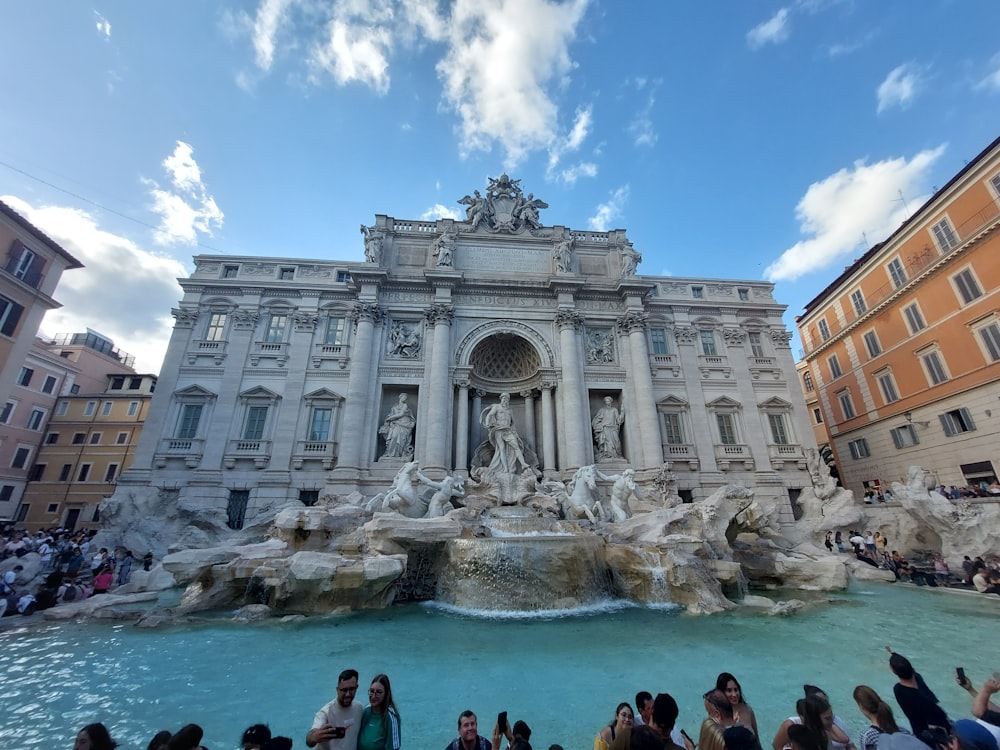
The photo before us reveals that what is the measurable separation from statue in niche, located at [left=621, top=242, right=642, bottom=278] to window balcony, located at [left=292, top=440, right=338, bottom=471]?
16321 millimetres

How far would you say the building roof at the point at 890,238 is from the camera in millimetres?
16977

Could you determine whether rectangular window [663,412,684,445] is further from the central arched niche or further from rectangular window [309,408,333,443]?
rectangular window [309,408,333,443]

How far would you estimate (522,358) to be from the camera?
2159 centimetres

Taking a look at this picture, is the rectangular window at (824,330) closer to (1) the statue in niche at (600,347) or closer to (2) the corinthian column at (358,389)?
(1) the statue in niche at (600,347)

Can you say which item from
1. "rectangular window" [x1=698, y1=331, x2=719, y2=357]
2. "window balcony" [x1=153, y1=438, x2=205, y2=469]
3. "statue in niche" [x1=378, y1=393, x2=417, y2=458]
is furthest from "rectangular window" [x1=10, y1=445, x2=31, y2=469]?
"rectangular window" [x1=698, y1=331, x2=719, y2=357]

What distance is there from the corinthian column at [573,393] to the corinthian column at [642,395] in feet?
7.85

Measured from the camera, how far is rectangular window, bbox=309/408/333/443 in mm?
18500

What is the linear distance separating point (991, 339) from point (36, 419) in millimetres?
48565

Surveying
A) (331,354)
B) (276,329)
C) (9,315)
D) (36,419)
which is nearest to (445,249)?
(331,354)

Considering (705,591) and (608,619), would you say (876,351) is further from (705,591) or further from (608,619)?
(608,619)

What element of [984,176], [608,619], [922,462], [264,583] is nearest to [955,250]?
[984,176]

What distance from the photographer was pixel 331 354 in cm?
1995

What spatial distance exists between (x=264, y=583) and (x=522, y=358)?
14757 millimetres

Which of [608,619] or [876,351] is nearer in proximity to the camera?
[608,619]
